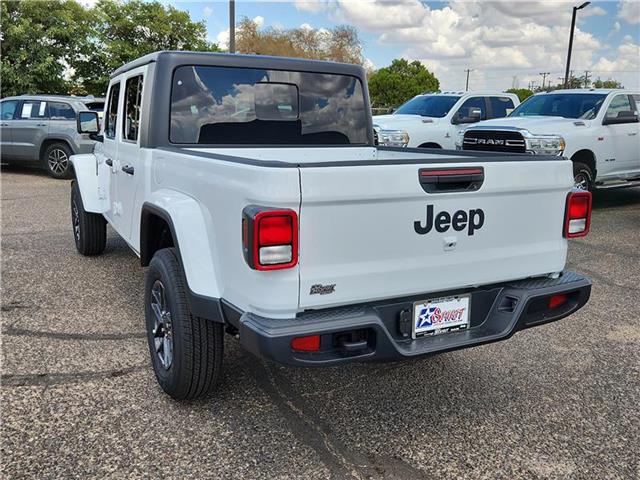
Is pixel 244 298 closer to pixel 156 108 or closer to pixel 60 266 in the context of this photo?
pixel 156 108

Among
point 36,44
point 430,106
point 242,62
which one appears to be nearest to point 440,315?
point 242,62

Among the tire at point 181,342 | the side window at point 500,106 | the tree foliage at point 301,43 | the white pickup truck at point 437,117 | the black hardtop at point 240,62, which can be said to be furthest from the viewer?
the tree foliage at point 301,43

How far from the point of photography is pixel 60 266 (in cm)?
598

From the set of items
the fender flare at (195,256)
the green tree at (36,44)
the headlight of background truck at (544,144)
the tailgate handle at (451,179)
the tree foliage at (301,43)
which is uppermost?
the tree foliage at (301,43)

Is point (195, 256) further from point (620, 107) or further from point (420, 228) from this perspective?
point (620, 107)

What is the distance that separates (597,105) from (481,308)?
797cm

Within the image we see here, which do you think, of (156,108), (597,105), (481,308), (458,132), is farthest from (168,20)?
(481,308)

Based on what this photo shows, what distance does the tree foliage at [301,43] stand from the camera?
134 feet

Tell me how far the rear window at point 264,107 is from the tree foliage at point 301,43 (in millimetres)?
35767

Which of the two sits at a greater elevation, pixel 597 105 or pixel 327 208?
pixel 597 105

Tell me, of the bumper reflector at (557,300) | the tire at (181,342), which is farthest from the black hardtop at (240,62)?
the bumper reflector at (557,300)

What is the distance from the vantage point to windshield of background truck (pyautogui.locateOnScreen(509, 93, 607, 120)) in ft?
31.4

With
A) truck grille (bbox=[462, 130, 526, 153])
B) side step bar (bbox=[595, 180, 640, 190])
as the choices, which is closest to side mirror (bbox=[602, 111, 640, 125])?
side step bar (bbox=[595, 180, 640, 190])

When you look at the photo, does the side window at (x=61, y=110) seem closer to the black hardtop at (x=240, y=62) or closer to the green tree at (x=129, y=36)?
the black hardtop at (x=240, y=62)
